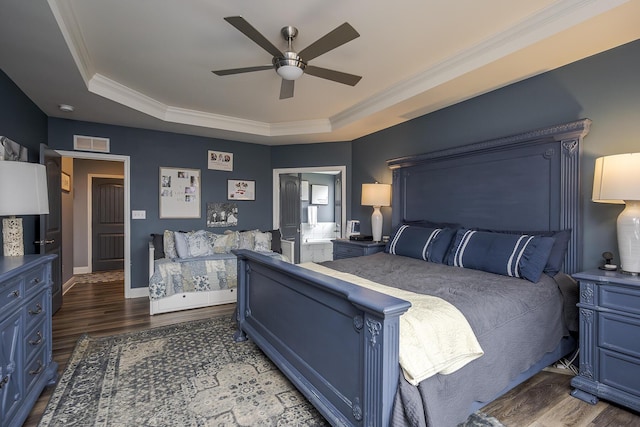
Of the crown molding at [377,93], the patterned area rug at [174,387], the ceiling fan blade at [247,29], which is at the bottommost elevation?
the patterned area rug at [174,387]

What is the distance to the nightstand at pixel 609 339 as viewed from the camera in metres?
1.87

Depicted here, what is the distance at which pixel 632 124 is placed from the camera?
2236 millimetres

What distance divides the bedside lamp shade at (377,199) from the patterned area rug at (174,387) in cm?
229

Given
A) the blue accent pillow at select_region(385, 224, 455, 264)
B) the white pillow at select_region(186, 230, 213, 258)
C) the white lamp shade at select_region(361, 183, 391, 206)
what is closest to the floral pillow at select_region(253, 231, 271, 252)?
the white pillow at select_region(186, 230, 213, 258)

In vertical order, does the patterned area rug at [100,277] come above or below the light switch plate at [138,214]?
below

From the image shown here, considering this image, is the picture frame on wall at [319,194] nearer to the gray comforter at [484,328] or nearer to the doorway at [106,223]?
the doorway at [106,223]

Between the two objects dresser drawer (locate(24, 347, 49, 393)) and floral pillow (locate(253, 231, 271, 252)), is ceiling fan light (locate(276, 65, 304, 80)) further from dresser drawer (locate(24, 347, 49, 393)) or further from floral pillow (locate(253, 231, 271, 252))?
floral pillow (locate(253, 231, 271, 252))

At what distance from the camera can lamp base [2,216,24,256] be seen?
222 cm

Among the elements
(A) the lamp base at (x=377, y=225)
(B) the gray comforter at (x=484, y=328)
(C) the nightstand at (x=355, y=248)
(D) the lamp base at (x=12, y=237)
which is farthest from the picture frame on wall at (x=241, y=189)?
(B) the gray comforter at (x=484, y=328)

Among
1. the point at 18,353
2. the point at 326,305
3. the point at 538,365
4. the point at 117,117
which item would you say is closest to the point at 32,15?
the point at 18,353

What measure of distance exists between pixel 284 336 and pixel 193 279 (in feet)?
7.20

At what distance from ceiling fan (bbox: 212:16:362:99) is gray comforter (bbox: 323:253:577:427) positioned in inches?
62.8

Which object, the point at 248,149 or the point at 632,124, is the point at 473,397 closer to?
the point at 632,124

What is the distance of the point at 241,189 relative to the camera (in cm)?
544
